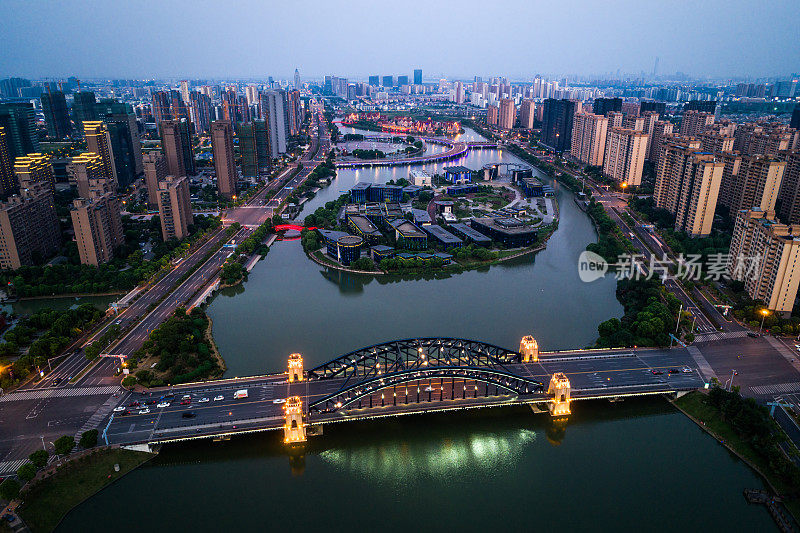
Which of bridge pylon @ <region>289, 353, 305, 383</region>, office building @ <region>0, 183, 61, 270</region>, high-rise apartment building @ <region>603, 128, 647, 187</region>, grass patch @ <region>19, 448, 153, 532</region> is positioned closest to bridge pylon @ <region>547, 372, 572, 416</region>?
bridge pylon @ <region>289, 353, 305, 383</region>

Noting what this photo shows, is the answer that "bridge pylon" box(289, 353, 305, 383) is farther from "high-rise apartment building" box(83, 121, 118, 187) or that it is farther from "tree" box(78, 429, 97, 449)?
"high-rise apartment building" box(83, 121, 118, 187)

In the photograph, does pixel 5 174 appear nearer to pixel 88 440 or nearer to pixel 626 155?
pixel 88 440

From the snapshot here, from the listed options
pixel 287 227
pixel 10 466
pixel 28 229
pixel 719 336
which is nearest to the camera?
pixel 10 466

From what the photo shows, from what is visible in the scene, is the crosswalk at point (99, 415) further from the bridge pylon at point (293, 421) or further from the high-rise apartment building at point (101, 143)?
the high-rise apartment building at point (101, 143)

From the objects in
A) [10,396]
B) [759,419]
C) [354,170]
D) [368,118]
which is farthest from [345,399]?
[368,118]

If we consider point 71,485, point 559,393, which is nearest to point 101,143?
point 71,485

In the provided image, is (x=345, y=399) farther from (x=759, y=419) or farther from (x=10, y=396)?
(x=759, y=419)
